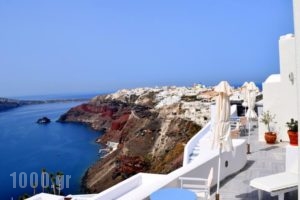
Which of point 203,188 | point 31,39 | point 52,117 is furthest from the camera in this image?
point 52,117

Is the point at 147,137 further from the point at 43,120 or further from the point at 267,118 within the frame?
the point at 43,120

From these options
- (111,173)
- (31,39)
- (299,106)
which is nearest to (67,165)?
(111,173)

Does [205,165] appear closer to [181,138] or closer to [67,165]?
[181,138]

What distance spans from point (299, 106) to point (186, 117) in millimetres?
44573

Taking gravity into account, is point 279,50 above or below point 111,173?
above

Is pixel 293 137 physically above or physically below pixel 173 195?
above

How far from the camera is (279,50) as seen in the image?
11.8 metres

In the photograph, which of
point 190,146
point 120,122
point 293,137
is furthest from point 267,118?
point 120,122

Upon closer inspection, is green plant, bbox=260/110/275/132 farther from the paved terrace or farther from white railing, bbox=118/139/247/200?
white railing, bbox=118/139/247/200

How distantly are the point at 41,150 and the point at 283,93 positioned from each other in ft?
220

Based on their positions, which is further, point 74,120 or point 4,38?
point 74,120

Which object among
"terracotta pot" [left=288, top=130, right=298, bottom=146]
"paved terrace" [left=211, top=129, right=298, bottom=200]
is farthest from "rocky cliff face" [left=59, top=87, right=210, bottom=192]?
"terracotta pot" [left=288, top=130, right=298, bottom=146]

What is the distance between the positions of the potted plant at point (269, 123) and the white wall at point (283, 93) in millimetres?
145

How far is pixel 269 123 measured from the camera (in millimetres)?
12281
